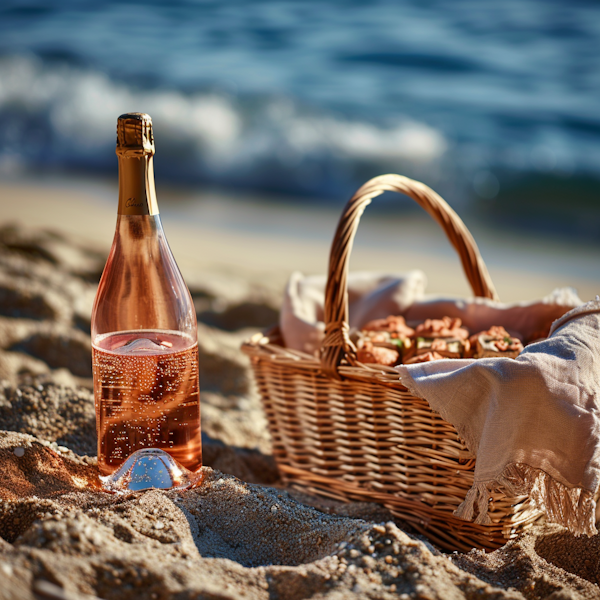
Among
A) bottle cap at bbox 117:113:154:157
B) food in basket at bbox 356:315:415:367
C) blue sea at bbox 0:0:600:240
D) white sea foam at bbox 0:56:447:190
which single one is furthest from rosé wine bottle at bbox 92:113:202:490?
white sea foam at bbox 0:56:447:190

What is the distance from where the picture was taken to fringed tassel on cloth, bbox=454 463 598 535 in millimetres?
891

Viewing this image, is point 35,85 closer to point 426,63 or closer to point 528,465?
point 426,63

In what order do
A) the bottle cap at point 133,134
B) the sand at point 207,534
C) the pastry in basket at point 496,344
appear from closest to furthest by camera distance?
the sand at point 207,534 → the bottle cap at point 133,134 → the pastry in basket at point 496,344

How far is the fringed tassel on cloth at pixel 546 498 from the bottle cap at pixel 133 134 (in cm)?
67

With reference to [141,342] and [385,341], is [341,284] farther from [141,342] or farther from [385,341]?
[141,342]

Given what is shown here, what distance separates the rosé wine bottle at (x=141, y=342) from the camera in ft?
2.93

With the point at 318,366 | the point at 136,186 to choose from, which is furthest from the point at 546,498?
the point at 136,186

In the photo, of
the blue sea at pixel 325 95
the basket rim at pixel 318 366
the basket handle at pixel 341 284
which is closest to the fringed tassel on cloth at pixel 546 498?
the basket rim at pixel 318 366

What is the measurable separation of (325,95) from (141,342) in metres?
4.75

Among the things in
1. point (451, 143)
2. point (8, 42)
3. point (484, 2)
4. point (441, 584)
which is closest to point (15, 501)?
point (441, 584)

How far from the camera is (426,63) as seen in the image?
5332mm

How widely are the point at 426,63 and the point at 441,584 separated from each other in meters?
5.26

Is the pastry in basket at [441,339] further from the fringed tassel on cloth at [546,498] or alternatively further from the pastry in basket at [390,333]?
the fringed tassel on cloth at [546,498]

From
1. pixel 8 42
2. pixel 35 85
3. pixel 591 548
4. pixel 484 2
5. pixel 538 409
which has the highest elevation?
pixel 484 2
